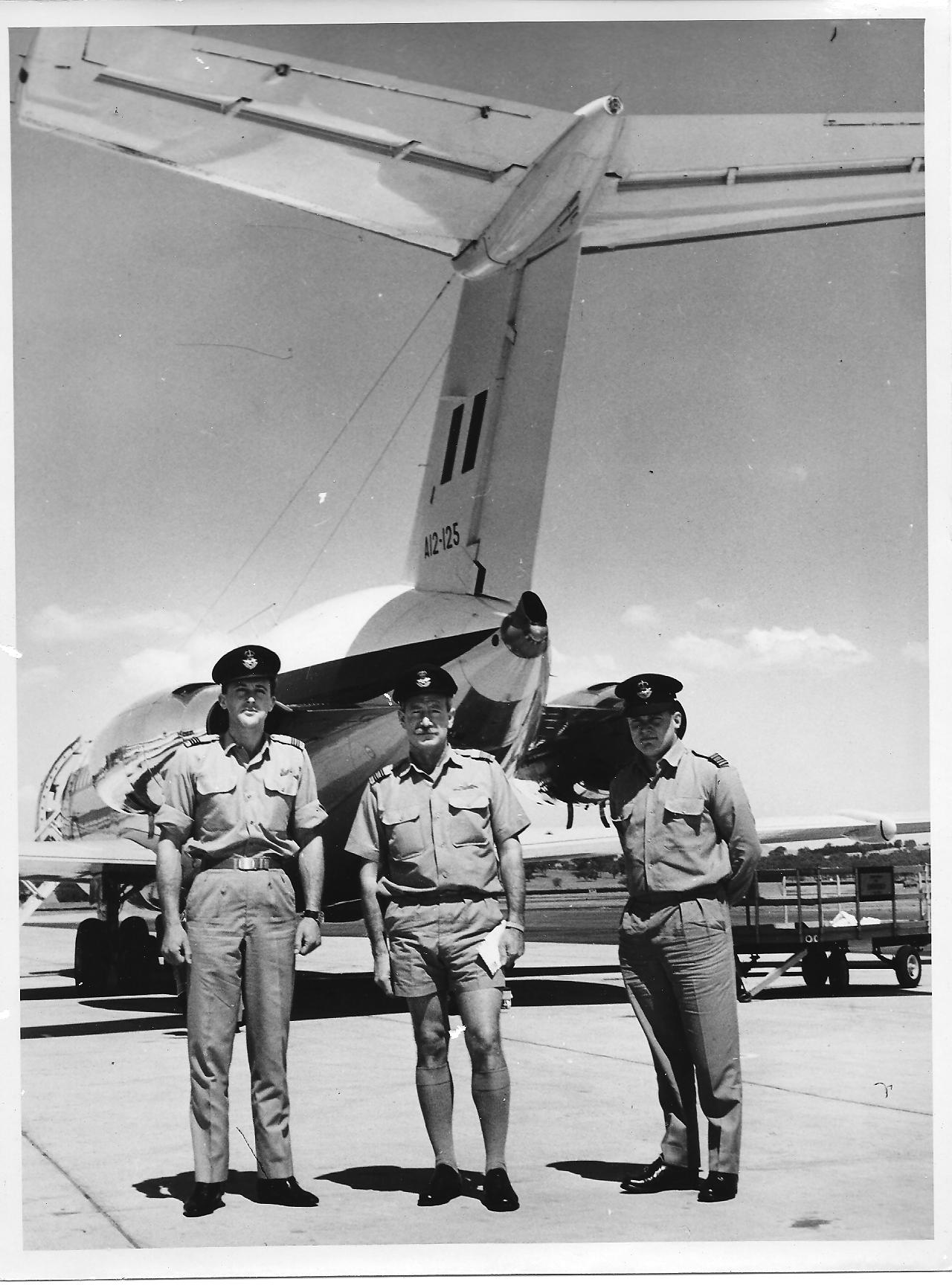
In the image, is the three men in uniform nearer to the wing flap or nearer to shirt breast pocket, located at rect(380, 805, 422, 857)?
shirt breast pocket, located at rect(380, 805, 422, 857)

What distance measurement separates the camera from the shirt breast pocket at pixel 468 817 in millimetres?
5027

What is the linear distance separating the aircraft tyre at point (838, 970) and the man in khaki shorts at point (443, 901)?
8.56 metres

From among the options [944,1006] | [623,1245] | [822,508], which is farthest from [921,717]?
[623,1245]

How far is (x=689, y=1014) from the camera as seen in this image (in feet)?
16.5

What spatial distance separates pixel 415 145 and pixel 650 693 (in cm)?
417

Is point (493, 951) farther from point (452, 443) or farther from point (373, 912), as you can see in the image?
point (452, 443)

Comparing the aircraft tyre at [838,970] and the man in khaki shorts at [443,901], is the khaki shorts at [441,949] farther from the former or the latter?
the aircraft tyre at [838,970]

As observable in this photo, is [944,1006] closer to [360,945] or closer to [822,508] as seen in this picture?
[822,508]

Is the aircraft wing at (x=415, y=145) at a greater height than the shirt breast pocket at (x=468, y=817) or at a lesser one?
greater

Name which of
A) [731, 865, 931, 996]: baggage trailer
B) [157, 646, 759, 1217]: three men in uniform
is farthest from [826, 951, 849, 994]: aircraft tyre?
[157, 646, 759, 1217]: three men in uniform

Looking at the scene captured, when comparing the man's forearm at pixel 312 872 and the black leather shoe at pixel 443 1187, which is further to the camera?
the man's forearm at pixel 312 872

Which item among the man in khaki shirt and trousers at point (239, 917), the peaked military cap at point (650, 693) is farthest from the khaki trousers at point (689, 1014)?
the man in khaki shirt and trousers at point (239, 917)

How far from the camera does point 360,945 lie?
937 inches

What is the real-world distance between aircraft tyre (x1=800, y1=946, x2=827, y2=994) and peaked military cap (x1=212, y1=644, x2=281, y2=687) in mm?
8828
